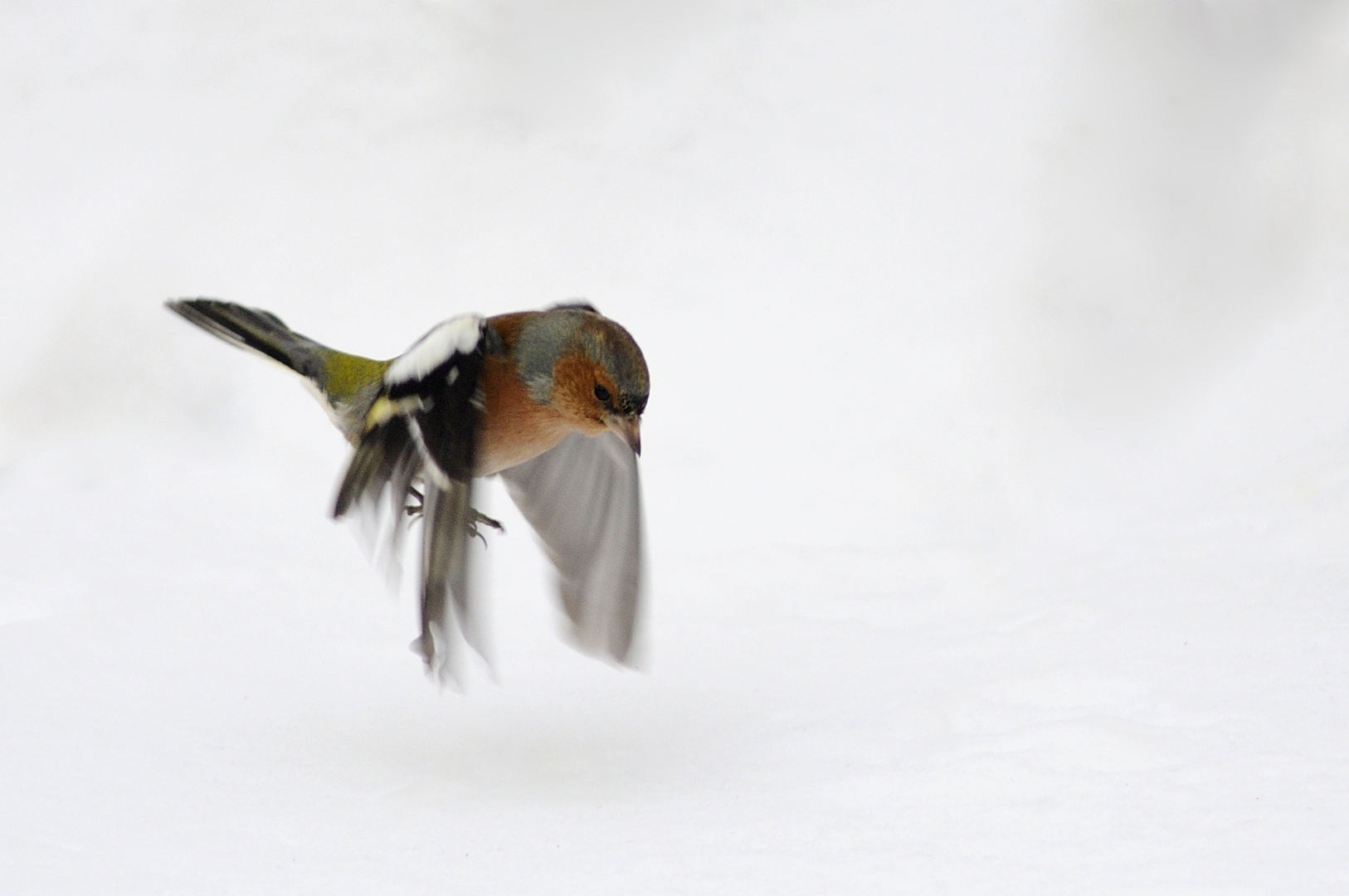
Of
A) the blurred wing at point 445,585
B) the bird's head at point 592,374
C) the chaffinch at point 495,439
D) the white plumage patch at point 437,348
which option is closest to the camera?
A: the blurred wing at point 445,585

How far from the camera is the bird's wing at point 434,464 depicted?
7.75ft

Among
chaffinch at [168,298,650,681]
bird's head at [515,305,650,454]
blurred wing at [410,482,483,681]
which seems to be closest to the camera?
blurred wing at [410,482,483,681]

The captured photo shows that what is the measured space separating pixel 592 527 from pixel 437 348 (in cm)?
58

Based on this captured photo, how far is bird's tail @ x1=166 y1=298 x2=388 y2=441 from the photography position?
129 inches

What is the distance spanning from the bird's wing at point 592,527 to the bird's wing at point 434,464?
0.44m

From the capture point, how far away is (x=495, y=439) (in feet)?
9.04

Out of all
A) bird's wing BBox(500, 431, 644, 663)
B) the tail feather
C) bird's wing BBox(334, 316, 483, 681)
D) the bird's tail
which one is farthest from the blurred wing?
the tail feather

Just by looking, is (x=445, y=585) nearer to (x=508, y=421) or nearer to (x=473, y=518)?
(x=473, y=518)

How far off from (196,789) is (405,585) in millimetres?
2065

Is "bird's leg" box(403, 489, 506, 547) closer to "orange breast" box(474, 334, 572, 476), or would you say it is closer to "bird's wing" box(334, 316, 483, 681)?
"bird's wing" box(334, 316, 483, 681)

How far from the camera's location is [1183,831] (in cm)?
233

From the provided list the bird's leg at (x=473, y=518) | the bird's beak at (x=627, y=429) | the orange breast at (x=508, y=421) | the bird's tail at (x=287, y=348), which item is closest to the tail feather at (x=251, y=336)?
the bird's tail at (x=287, y=348)

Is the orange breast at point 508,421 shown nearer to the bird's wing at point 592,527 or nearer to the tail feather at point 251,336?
the bird's wing at point 592,527

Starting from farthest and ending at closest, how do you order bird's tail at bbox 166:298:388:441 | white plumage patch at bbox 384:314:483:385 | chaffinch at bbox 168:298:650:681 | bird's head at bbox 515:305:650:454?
bird's tail at bbox 166:298:388:441 < bird's head at bbox 515:305:650:454 < white plumage patch at bbox 384:314:483:385 < chaffinch at bbox 168:298:650:681
